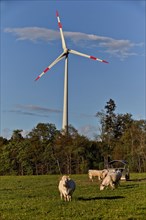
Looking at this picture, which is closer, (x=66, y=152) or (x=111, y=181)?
(x=111, y=181)

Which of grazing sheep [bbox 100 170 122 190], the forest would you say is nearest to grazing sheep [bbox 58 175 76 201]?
grazing sheep [bbox 100 170 122 190]

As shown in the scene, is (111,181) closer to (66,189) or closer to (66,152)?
(66,189)

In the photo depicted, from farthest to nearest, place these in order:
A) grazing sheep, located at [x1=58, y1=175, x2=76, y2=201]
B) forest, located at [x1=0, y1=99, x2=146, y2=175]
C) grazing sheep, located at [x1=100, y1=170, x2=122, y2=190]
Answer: forest, located at [x1=0, y1=99, x2=146, y2=175]
grazing sheep, located at [x1=100, y1=170, x2=122, y2=190]
grazing sheep, located at [x1=58, y1=175, x2=76, y2=201]

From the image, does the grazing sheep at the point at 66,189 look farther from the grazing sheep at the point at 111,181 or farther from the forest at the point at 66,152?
the forest at the point at 66,152

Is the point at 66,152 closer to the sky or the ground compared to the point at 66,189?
closer to the sky

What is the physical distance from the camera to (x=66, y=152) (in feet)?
200

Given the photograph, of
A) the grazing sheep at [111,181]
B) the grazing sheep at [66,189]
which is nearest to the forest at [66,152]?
the grazing sheep at [111,181]

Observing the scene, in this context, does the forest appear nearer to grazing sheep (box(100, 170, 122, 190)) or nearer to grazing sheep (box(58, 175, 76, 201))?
grazing sheep (box(100, 170, 122, 190))

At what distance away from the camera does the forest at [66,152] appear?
6100cm

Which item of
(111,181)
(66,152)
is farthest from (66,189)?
(66,152)

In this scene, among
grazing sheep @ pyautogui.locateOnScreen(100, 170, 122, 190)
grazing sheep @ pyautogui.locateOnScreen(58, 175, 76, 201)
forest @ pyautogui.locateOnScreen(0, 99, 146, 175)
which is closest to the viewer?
grazing sheep @ pyautogui.locateOnScreen(58, 175, 76, 201)

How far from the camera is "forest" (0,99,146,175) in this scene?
6100 centimetres

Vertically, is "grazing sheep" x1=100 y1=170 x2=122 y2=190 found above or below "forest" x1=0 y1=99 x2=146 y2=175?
below

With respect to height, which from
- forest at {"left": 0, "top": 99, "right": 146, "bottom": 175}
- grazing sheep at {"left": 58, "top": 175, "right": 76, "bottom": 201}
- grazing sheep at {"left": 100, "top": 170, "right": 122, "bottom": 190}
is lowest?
grazing sheep at {"left": 58, "top": 175, "right": 76, "bottom": 201}
